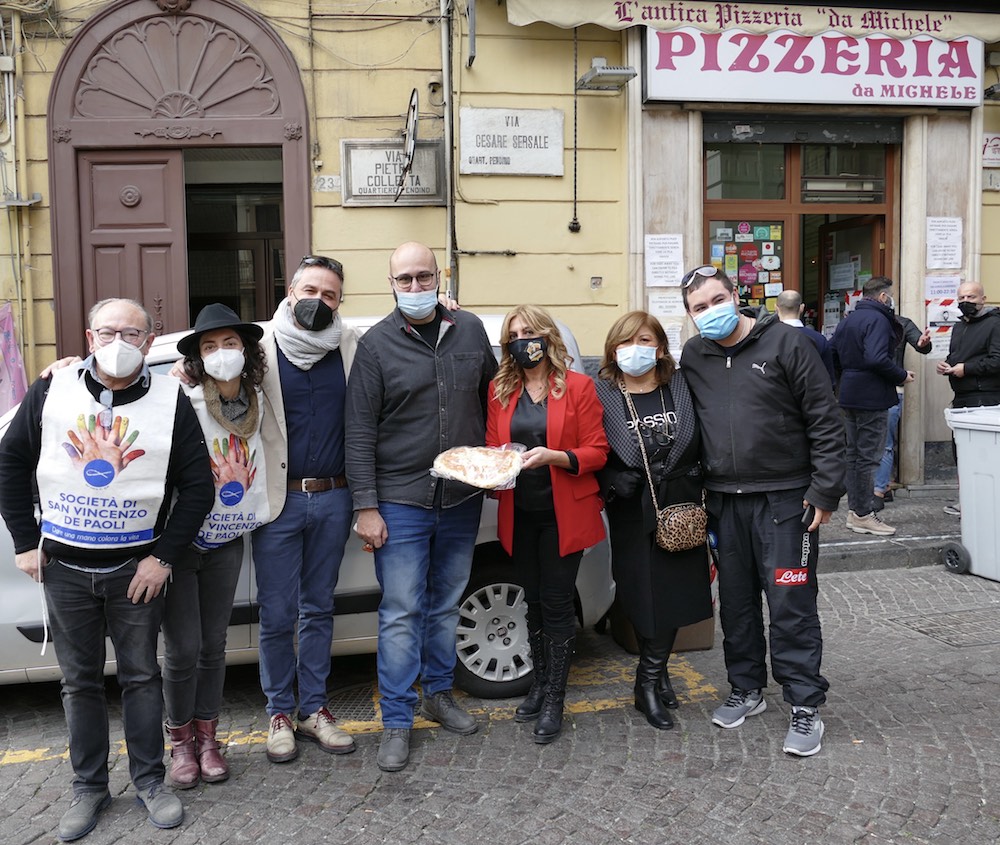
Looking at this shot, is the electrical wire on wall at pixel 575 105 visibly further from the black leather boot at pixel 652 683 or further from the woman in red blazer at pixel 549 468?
the black leather boot at pixel 652 683

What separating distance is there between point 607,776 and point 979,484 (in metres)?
3.81

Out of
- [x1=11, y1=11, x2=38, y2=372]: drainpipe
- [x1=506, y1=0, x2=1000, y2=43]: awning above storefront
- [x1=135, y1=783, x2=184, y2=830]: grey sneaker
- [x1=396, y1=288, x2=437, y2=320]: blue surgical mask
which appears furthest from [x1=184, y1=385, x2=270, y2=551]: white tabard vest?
[x1=506, y1=0, x2=1000, y2=43]: awning above storefront

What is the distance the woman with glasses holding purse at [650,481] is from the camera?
153 inches

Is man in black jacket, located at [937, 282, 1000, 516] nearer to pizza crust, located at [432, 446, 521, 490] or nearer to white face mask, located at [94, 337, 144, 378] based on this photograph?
pizza crust, located at [432, 446, 521, 490]

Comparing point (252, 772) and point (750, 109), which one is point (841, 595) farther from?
point (750, 109)

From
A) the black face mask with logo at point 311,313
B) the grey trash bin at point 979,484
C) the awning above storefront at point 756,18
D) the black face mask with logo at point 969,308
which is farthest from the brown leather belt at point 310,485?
the black face mask with logo at point 969,308

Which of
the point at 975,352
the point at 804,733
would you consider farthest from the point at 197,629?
the point at 975,352

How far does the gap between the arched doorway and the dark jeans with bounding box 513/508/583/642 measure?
480 centimetres

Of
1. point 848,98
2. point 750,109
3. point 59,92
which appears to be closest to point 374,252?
point 59,92

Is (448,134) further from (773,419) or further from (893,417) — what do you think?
(773,419)

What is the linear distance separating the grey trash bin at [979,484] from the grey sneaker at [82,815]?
17.5ft

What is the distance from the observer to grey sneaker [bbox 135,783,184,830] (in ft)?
10.7

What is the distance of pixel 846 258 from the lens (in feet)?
30.5

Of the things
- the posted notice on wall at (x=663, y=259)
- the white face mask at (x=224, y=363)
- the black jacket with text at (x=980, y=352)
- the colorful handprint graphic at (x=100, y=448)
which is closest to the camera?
the colorful handprint graphic at (x=100, y=448)
